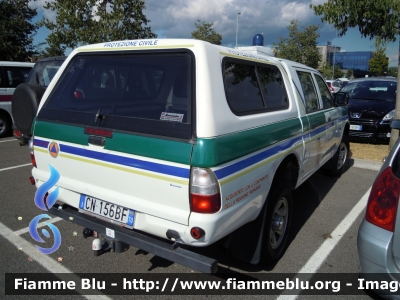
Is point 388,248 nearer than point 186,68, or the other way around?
point 388,248

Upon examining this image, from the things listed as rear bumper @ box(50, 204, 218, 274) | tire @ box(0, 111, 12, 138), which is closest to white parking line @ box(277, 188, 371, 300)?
rear bumper @ box(50, 204, 218, 274)

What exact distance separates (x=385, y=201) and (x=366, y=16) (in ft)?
18.2

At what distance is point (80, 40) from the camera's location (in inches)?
448

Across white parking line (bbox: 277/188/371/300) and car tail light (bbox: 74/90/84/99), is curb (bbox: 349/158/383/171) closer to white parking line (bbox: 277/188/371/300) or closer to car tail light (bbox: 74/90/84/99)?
white parking line (bbox: 277/188/371/300)

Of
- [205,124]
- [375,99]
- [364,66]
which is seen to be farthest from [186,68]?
[364,66]

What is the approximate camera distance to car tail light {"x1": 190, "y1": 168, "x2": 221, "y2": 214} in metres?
2.12

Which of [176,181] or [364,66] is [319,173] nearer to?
[176,181]

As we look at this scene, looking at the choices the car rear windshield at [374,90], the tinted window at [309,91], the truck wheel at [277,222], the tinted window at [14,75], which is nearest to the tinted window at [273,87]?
the tinted window at [309,91]

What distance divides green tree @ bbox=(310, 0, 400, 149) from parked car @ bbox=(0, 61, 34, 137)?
316 inches

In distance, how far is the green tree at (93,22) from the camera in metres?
11.0

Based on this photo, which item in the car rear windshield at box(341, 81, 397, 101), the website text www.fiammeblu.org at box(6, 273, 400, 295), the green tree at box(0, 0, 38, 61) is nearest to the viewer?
the website text www.fiammeblu.org at box(6, 273, 400, 295)

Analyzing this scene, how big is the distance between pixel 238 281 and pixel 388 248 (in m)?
1.27

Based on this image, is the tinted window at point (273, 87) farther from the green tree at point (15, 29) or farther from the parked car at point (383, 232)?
the green tree at point (15, 29)

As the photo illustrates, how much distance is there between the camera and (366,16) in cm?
645
